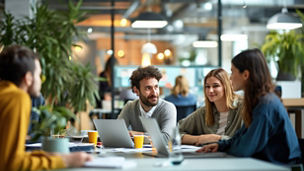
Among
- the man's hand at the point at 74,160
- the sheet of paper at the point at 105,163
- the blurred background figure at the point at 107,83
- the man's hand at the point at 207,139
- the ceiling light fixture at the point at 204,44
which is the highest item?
the ceiling light fixture at the point at 204,44

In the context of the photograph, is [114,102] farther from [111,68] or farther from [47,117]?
[47,117]

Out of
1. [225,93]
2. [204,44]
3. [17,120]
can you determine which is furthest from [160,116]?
[204,44]

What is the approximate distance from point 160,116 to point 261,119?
1.51 meters

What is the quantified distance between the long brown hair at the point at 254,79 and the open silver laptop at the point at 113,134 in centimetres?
84

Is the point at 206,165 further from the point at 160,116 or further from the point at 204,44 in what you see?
the point at 204,44

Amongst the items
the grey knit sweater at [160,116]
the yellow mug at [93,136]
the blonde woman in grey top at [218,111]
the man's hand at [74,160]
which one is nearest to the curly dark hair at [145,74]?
the grey knit sweater at [160,116]

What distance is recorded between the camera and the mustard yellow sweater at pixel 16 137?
77.2 inches

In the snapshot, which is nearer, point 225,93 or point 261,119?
point 261,119

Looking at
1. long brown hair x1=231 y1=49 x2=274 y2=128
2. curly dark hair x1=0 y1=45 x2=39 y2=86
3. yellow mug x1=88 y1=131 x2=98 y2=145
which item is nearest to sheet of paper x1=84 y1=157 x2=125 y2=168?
curly dark hair x1=0 y1=45 x2=39 y2=86

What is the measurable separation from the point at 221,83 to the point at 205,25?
6.65 m

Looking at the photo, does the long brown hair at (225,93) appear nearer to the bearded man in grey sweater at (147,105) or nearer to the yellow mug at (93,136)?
the bearded man in grey sweater at (147,105)

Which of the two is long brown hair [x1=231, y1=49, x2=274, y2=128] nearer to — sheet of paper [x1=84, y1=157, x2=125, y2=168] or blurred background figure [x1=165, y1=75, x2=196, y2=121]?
sheet of paper [x1=84, y1=157, x2=125, y2=168]

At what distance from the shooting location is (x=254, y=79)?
263 centimetres

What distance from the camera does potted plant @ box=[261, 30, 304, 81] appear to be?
7828 millimetres
